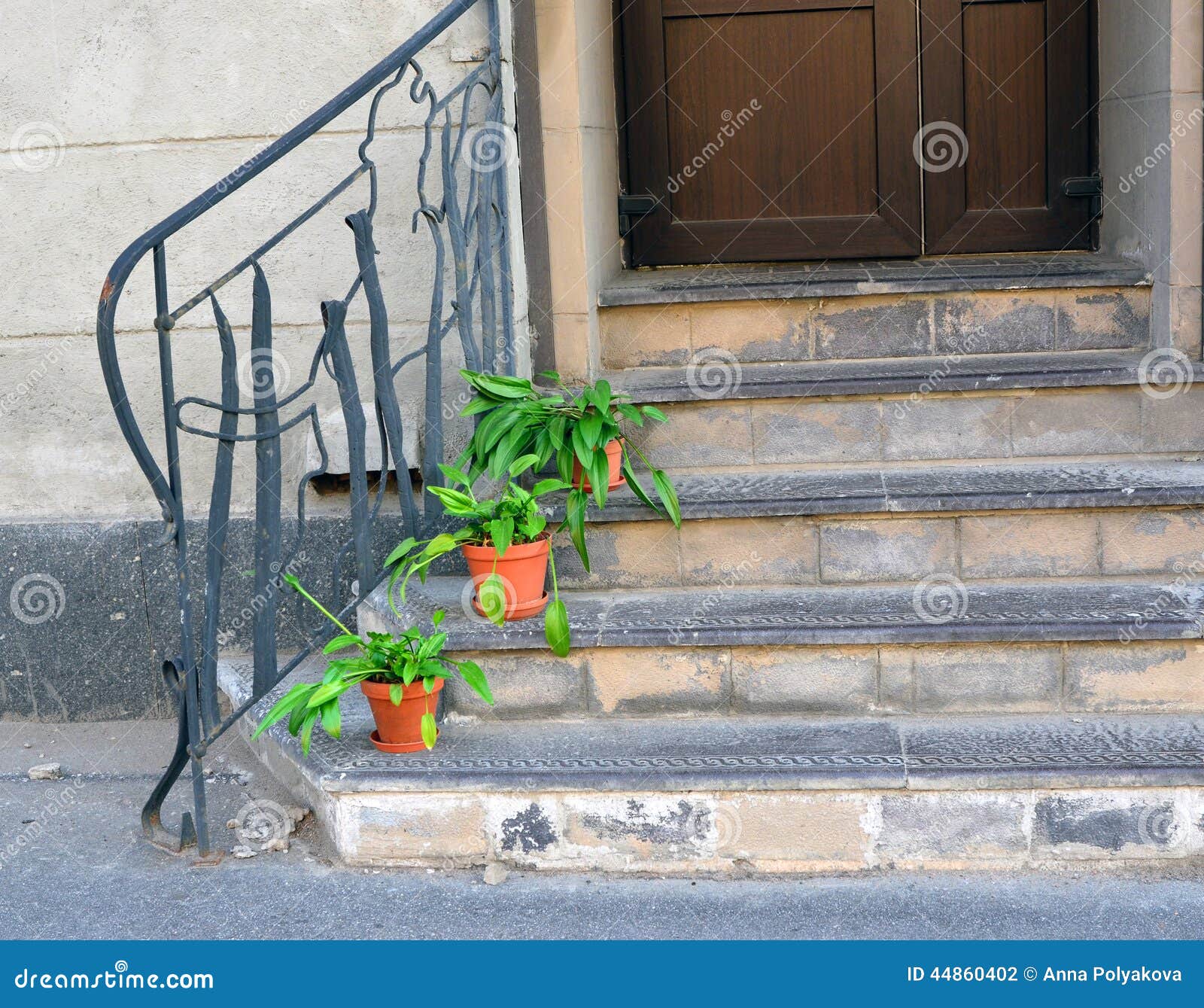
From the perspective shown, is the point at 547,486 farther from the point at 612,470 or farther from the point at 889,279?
the point at 889,279

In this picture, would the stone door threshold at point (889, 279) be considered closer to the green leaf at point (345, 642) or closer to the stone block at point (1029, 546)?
the stone block at point (1029, 546)

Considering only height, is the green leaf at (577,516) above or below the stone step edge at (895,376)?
below

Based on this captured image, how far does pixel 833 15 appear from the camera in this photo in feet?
13.3

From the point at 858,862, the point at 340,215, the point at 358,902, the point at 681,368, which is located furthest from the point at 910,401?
the point at 358,902

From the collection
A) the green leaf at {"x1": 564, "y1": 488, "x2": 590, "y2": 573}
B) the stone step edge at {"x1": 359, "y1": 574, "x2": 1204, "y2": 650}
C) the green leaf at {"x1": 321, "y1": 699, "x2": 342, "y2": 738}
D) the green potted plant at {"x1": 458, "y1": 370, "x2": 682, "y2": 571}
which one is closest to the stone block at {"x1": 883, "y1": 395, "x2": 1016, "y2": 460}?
the stone step edge at {"x1": 359, "y1": 574, "x2": 1204, "y2": 650}

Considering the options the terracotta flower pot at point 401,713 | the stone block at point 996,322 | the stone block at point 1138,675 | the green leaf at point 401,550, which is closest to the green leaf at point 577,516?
the green leaf at point 401,550

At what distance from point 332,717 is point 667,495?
0.92 m

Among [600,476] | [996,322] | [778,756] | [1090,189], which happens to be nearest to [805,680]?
[778,756]

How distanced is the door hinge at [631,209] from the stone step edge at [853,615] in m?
1.59

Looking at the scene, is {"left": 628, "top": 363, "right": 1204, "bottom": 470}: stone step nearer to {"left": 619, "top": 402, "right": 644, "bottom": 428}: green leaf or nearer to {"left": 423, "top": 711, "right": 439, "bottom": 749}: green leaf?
{"left": 619, "top": 402, "right": 644, "bottom": 428}: green leaf

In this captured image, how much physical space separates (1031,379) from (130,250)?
2.18 metres

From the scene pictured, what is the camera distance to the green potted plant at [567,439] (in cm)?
289

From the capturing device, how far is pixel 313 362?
299cm

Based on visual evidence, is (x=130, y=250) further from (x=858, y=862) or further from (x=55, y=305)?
(x=858, y=862)
